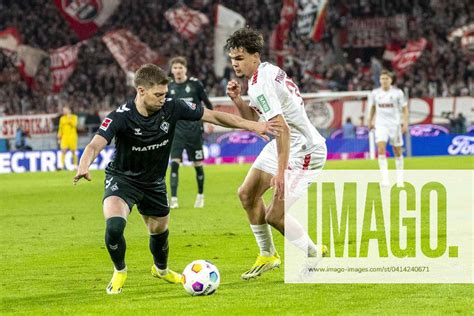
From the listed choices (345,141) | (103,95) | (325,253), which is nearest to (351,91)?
(345,141)

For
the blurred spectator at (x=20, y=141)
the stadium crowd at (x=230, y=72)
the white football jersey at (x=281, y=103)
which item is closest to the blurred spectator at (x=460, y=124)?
the stadium crowd at (x=230, y=72)

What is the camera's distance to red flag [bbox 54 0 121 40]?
132 ft

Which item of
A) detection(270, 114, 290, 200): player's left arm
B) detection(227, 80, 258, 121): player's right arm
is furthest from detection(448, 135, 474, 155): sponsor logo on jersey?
detection(270, 114, 290, 200): player's left arm

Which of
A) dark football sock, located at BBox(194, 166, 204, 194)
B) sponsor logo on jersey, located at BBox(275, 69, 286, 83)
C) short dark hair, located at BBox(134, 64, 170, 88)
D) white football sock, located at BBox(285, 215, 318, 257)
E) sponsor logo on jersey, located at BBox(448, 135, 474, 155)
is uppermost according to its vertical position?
short dark hair, located at BBox(134, 64, 170, 88)

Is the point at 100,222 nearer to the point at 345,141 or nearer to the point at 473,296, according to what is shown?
the point at 473,296

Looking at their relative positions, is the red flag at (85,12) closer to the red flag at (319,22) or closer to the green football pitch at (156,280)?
the red flag at (319,22)

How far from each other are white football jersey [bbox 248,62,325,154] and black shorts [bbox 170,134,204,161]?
25.1ft

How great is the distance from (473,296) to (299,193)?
1.92 metres

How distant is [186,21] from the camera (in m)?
40.8

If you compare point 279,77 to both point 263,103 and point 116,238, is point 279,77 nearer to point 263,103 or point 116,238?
point 263,103

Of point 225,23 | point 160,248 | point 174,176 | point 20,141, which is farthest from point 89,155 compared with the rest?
point 225,23

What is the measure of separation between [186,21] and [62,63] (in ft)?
17.0

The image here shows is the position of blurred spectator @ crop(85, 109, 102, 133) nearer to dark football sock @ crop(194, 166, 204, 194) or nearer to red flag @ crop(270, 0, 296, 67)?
red flag @ crop(270, 0, 296, 67)

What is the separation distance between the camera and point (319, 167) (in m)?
8.95
